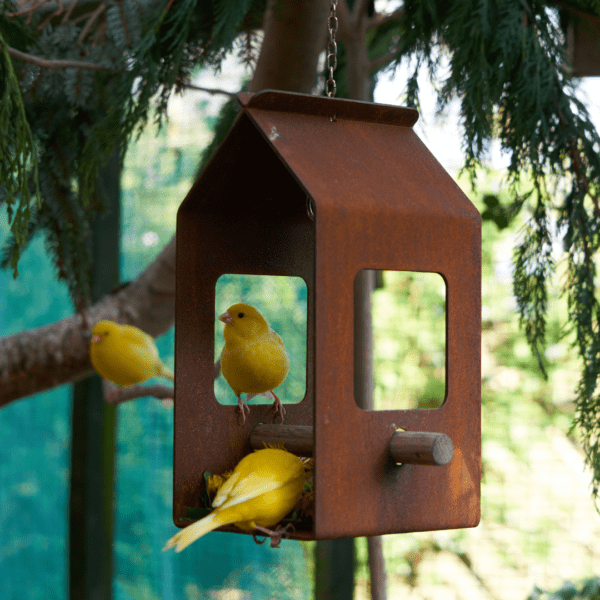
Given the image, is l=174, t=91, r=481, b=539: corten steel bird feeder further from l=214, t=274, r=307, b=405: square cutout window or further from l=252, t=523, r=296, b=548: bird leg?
l=214, t=274, r=307, b=405: square cutout window

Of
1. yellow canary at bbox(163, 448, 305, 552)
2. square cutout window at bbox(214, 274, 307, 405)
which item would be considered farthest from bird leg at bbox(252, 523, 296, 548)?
square cutout window at bbox(214, 274, 307, 405)

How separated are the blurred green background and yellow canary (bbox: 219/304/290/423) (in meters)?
0.92

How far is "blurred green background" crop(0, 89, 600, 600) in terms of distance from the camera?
2047mm

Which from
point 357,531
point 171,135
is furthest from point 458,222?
point 171,135

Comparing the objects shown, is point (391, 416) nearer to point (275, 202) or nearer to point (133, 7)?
point (275, 202)

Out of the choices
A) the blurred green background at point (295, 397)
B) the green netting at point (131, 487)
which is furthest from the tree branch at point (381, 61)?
the green netting at point (131, 487)

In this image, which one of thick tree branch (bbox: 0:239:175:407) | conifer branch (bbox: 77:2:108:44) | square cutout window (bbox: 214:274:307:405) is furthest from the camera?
square cutout window (bbox: 214:274:307:405)

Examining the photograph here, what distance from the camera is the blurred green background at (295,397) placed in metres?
2.05

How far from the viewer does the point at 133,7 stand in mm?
1310

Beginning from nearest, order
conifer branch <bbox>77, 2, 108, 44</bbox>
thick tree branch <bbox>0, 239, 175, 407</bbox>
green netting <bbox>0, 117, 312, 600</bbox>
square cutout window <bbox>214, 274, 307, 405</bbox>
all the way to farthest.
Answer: conifer branch <bbox>77, 2, 108, 44</bbox>
thick tree branch <bbox>0, 239, 175, 407</bbox>
square cutout window <bbox>214, 274, 307, 405</bbox>
green netting <bbox>0, 117, 312, 600</bbox>

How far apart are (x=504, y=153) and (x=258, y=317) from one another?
1.57ft

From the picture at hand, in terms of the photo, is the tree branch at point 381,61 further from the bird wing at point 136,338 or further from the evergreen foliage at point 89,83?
the bird wing at point 136,338

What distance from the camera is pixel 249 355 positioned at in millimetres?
1004

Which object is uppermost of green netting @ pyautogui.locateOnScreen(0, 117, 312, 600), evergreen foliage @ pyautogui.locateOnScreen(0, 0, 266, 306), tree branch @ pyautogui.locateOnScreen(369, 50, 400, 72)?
tree branch @ pyautogui.locateOnScreen(369, 50, 400, 72)
